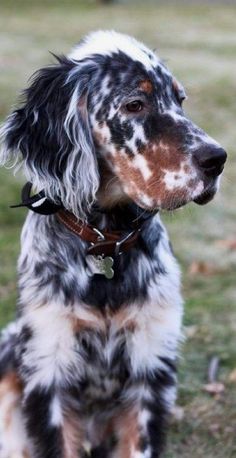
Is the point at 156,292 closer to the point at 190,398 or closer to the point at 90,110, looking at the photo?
the point at 90,110

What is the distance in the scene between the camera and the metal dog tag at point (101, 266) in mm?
3562

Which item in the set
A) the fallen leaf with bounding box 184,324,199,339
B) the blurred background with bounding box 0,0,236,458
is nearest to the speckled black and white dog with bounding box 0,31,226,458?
the blurred background with bounding box 0,0,236,458

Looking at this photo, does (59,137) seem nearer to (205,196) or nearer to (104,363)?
(205,196)

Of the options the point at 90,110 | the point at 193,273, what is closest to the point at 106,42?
the point at 90,110

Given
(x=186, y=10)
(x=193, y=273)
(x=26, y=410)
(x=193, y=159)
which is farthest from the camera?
(x=186, y=10)

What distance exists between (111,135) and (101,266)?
541 mm

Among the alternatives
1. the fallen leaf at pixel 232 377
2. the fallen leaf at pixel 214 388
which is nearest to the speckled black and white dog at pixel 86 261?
the fallen leaf at pixel 214 388

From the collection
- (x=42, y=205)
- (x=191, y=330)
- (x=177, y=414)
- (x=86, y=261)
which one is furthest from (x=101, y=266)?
(x=191, y=330)

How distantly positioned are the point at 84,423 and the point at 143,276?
0.72 meters

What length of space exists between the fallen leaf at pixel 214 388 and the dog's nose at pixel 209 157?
5.77 feet

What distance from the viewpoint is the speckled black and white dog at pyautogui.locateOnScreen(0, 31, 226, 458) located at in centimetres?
331

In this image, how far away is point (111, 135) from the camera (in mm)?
3363

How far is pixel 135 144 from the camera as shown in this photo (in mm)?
3301

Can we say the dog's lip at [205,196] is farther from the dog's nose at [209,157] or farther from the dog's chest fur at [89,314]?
the dog's chest fur at [89,314]
